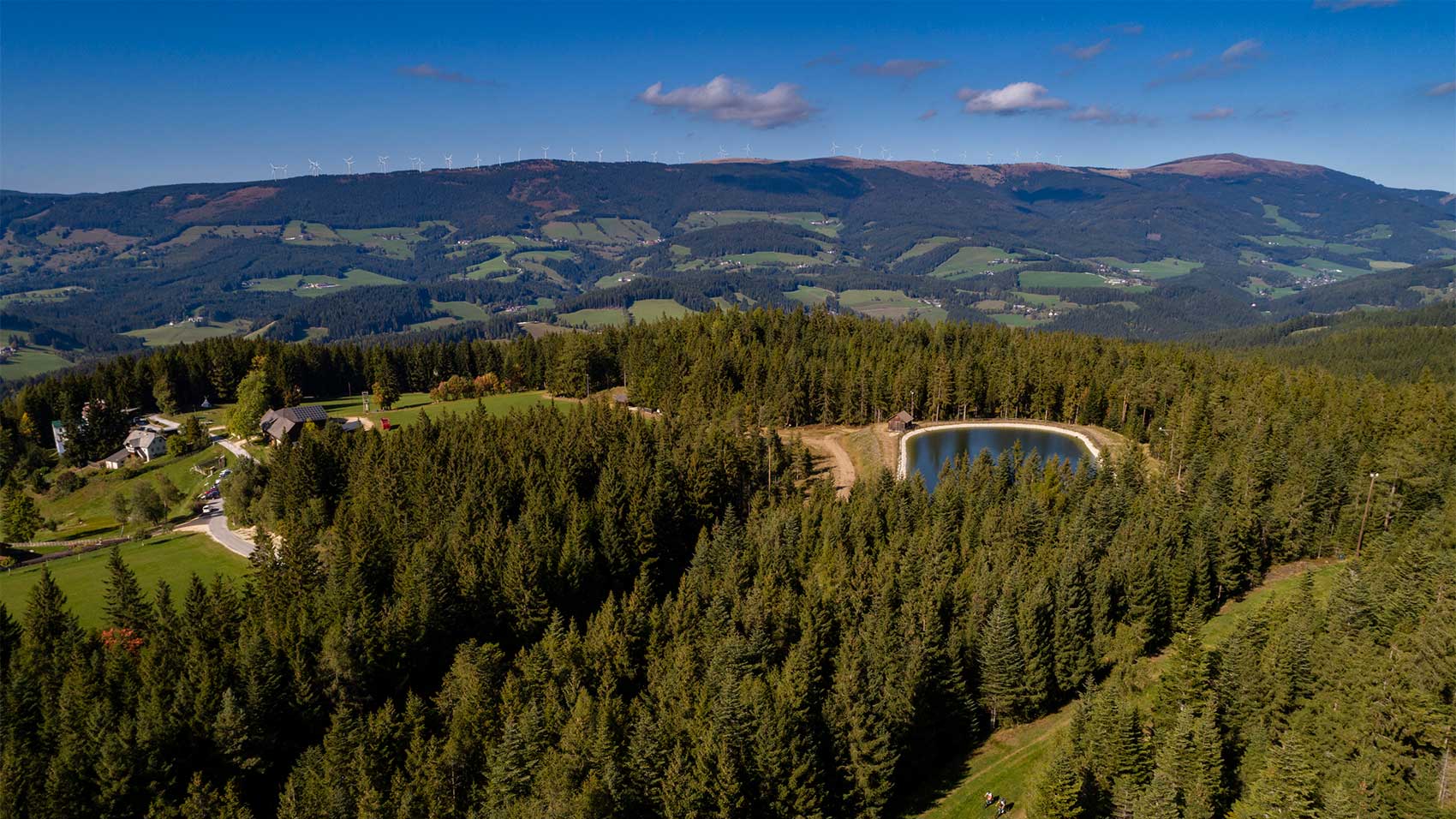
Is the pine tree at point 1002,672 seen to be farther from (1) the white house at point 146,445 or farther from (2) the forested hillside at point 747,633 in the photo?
(1) the white house at point 146,445

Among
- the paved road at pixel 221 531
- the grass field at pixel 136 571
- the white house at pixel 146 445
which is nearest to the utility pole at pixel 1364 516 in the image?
the grass field at pixel 136 571

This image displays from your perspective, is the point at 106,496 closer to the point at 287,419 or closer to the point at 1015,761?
the point at 287,419

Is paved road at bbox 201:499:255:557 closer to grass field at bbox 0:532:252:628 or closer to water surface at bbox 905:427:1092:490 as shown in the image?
grass field at bbox 0:532:252:628

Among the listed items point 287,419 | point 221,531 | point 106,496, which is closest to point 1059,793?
point 221,531

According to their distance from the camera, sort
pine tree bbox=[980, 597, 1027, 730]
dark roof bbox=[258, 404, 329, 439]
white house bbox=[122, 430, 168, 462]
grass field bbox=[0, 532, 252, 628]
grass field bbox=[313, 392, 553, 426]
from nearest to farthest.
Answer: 1. pine tree bbox=[980, 597, 1027, 730]
2. grass field bbox=[0, 532, 252, 628]
3. dark roof bbox=[258, 404, 329, 439]
4. white house bbox=[122, 430, 168, 462]
5. grass field bbox=[313, 392, 553, 426]

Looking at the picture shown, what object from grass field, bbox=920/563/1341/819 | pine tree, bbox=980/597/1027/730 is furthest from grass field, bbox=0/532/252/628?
pine tree, bbox=980/597/1027/730

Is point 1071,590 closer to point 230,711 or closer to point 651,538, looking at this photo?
point 651,538

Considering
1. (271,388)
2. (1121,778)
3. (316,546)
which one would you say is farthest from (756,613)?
(271,388)
